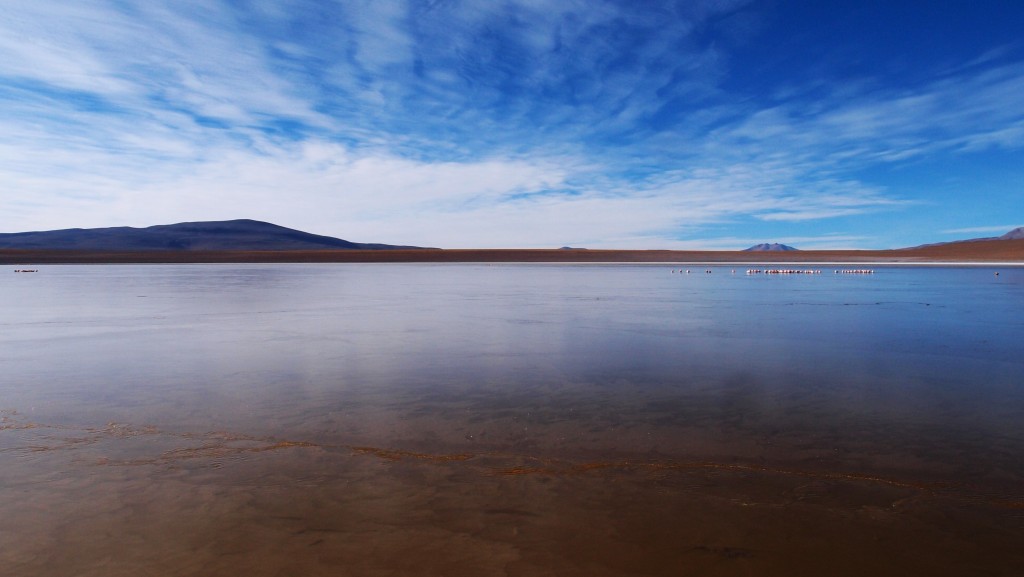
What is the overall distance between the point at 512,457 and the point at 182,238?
614 feet

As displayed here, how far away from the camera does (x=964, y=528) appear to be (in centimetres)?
344

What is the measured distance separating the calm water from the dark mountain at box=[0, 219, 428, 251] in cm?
16212

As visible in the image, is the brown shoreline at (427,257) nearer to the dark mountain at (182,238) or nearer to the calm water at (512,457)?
the calm water at (512,457)

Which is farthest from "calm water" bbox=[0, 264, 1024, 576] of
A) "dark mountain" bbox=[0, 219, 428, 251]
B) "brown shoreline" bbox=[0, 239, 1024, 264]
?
"dark mountain" bbox=[0, 219, 428, 251]

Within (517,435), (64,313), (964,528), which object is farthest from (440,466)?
(64,313)

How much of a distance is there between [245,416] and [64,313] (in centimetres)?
1195

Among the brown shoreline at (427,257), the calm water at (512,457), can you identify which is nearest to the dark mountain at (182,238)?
the brown shoreline at (427,257)

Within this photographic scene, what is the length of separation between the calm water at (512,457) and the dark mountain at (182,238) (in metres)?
162

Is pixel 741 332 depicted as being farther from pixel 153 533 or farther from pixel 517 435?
pixel 153 533

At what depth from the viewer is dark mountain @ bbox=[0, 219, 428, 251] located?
15350 cm

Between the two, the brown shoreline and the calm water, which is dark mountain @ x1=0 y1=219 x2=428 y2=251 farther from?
the calm water

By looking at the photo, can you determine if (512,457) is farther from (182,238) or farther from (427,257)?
(182,238)

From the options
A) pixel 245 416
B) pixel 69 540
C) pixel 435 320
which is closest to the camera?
pixel 69 540

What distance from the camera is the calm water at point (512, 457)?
324cm
